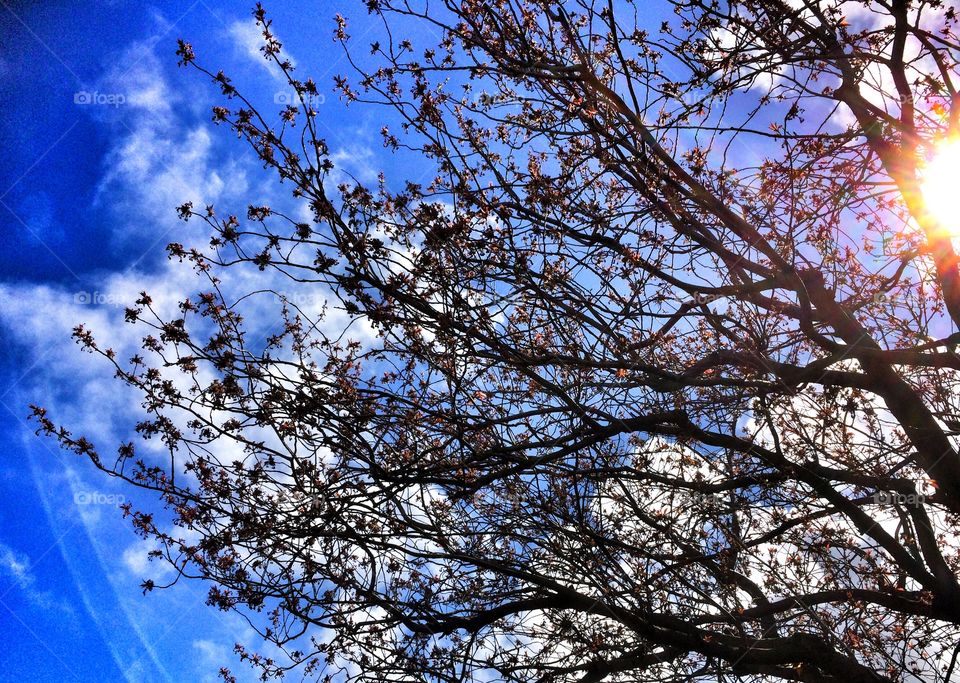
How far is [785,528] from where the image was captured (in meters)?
5.75

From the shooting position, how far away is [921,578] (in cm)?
521

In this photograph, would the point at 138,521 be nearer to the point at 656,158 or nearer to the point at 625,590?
the point at 625,590

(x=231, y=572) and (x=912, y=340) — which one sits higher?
(x=912, y=340)

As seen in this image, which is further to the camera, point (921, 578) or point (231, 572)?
point (921, 578)

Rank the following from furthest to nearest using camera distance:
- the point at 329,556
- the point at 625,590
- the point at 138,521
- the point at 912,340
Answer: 1. the point at 912,340
2. the point at 138,521
3. the point at 329,556
4. the point at 625,590

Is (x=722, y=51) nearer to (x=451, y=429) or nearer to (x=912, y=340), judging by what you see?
(x=912, y=340)

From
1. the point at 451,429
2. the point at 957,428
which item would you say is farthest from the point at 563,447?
the point at 957,428

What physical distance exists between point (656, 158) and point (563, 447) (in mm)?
2550

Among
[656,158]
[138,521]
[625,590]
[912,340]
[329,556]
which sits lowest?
[625,590]

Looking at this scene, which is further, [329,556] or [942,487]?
[942,487]

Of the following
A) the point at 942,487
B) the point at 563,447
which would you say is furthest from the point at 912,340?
the point at 563,447

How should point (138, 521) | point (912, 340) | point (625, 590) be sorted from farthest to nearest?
point (912, 340) → point (138, 521) → point (625, 590)

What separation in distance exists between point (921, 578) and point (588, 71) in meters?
4.96

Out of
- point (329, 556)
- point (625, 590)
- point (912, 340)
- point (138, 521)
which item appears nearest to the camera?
point (625, 590)
